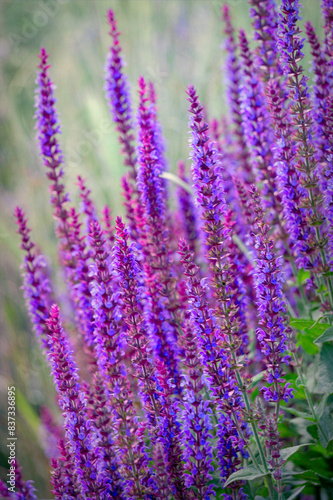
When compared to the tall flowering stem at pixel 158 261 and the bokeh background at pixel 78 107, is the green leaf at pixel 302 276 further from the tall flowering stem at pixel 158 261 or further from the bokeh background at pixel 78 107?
the bokeh background at pixel 78 107

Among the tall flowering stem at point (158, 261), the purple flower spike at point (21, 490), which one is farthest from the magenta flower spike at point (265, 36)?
the purple flower spike at point (21, 490)

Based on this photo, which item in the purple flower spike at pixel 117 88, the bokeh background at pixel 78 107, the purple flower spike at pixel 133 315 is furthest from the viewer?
the bokeh background at pixel 78 107

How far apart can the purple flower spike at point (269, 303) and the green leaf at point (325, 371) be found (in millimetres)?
200

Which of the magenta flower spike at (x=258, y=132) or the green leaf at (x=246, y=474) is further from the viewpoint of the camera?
the magenta flower spike at (x=258, y=132)

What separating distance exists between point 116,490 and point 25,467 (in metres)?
1.80

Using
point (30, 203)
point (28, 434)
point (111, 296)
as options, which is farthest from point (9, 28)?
point (111, 296)

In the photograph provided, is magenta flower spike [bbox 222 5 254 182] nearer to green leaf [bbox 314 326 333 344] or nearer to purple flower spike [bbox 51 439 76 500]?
green leaf [bbox 314 326 333 344]

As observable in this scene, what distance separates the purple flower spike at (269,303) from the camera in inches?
63.8

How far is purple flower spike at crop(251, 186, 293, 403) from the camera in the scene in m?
1.62

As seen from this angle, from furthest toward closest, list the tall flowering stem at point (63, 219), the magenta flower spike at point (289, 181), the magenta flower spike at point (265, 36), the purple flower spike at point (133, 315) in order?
the magenta flower spike at point (265, 36) < the tall flowering stem at point (63, 219) < the magenta flower spike at point (289, 181) < the purple flower spike at point (133, 315)

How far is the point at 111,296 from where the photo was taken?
169 centimetres

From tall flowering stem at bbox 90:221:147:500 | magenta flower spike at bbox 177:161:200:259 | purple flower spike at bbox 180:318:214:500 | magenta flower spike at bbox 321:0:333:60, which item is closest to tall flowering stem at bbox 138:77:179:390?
tall flowering stem at bbox 90:221:147:500

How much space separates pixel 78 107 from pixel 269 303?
3.99 m

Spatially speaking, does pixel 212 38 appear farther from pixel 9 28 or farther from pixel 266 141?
pixel 9 28
